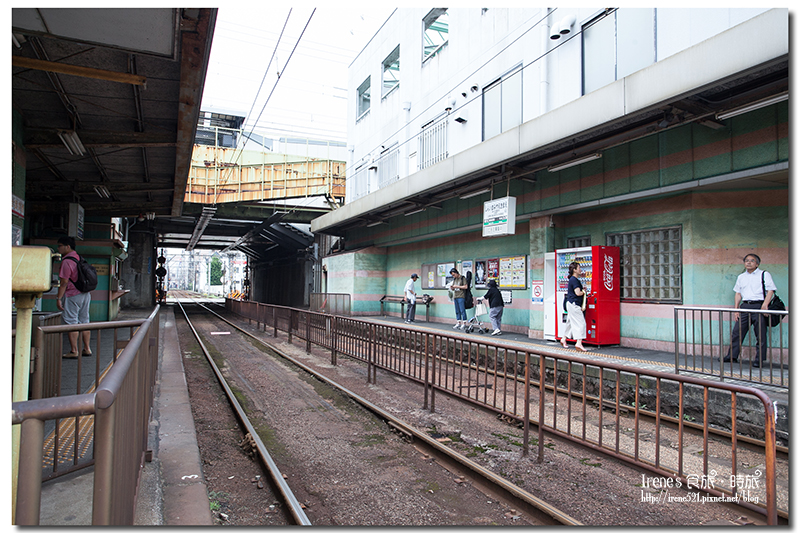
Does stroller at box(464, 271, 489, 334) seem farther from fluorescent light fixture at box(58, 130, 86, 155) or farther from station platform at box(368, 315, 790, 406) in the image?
fluorescent light fixture at box(58, 130, 86, 155)

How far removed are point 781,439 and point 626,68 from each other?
6.78m

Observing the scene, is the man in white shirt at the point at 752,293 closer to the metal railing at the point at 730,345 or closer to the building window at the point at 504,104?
the metal railing at the point at 730,345

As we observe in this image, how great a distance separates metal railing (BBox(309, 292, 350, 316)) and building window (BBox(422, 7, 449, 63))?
10202mm

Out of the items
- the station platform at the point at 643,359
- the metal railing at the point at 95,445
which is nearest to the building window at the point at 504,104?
the station platform at the point at 643,359

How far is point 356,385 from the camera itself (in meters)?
8.13

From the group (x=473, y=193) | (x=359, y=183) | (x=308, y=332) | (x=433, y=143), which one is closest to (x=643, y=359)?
(x=473, y=193)

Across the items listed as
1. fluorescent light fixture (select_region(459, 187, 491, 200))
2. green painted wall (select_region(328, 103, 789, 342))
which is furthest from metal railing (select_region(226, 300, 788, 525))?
fluorescent light fixture (select_region(459, 187, 491, 200))

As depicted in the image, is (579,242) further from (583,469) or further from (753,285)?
(583,469)

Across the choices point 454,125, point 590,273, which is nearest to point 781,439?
point 590,273

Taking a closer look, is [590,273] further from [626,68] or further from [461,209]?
[461,209]

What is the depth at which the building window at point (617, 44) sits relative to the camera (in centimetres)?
851

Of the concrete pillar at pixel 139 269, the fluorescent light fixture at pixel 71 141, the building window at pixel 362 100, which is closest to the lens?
the fluorescent light fixture at pixel 71 141

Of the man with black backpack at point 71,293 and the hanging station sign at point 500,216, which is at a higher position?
the hanging station sign at point 500,216

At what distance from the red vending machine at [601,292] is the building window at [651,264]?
30 cm
